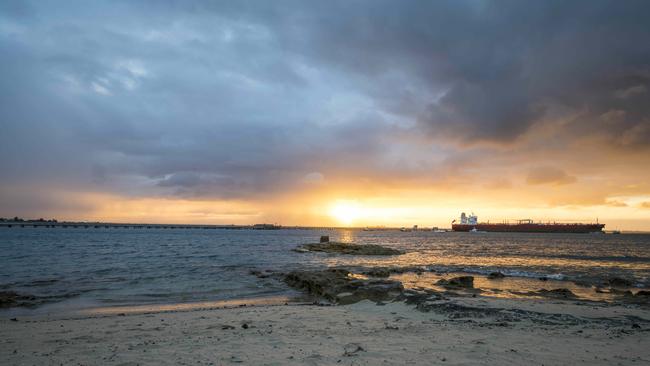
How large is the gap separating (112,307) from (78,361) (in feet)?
35.4

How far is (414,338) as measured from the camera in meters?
11.3

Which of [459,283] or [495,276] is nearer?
[459,283]

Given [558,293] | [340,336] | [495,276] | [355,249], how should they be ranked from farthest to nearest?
[355,249], [495,276], [558,293], [340,336]

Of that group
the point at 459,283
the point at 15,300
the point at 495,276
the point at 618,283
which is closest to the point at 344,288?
the point at 459,283

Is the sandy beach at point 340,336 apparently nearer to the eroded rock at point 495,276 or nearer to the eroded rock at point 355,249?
the eroded rock at point 495,276

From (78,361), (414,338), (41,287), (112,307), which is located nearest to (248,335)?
(78,361)

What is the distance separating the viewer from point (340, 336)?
11680 millimetres

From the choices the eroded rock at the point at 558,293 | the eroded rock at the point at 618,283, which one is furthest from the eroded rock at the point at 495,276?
the eroded rock at the point at 618,283

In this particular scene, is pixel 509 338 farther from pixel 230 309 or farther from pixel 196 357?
pixel 230 309

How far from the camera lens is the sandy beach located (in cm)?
941

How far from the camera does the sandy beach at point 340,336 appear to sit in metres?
9.41

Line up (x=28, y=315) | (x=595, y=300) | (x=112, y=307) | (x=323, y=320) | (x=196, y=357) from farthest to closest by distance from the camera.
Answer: (x=595, y=300)
(x=112, y=307)
(x=28, y=315)
(x=323, y=320)
(x=196, y=357)

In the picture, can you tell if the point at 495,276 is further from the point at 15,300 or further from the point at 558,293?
the point at 15,300

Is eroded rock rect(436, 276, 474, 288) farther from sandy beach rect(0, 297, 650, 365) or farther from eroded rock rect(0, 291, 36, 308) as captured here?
eroded rock rect(0, 291, 36, 308)
